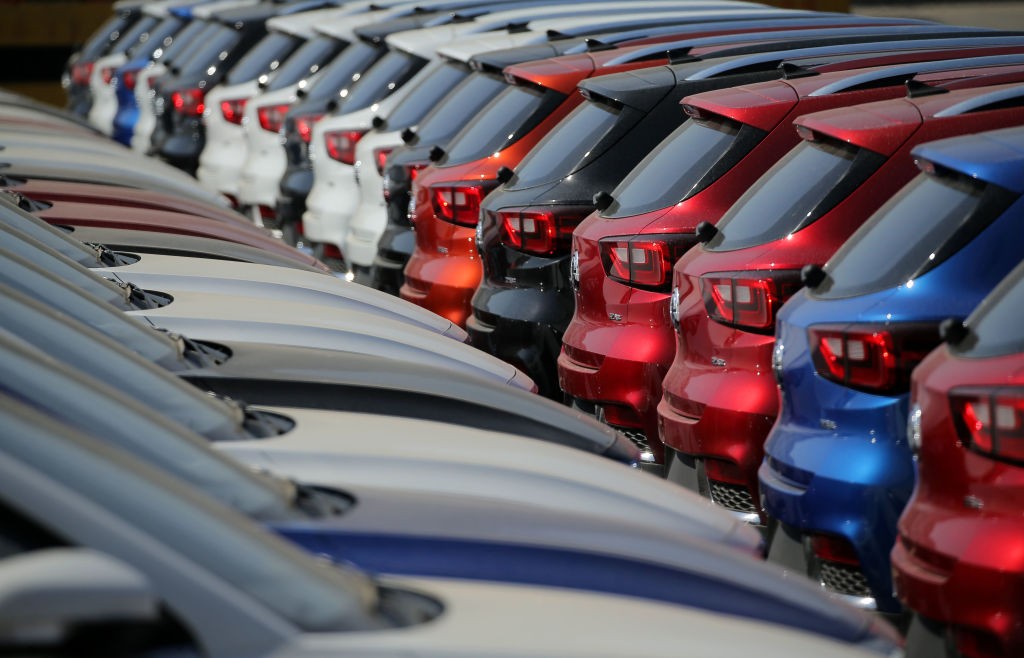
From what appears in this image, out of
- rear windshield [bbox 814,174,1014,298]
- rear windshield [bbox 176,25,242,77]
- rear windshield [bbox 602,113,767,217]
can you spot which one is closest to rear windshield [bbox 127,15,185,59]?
rear windshield [bbox 176,25,242,77]

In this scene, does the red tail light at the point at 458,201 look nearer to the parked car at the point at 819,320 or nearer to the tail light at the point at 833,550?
the parked car at the point at 819,320

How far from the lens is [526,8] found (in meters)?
13.5

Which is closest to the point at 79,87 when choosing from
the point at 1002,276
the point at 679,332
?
A: the point at 679,332

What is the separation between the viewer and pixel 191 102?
16.5 metres

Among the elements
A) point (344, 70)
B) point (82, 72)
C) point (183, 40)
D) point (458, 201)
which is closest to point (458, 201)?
point (458, 201)

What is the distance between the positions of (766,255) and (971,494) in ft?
5.64

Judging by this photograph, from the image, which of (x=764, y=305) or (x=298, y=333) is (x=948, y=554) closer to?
(x=764, y=305)

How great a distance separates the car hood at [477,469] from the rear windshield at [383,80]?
7.48 meters

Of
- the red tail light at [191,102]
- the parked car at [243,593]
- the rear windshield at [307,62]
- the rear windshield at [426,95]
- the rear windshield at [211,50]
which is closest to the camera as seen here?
the parked car at [243,593]

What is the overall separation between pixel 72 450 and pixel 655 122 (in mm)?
5317

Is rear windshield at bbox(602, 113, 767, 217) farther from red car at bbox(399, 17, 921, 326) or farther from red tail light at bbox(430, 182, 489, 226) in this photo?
red tail light at bbox(430, 182, 489, 226)

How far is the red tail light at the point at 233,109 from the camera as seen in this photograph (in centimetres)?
1519

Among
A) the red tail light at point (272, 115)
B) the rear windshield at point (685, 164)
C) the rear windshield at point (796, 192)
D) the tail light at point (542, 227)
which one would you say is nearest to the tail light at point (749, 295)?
the rear windshield at point (796, 192)

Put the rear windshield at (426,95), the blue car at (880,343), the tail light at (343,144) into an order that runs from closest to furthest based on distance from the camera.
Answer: the blue car at (880,343)
the rear windshield at (426,95)
the tail light at (343,144)
